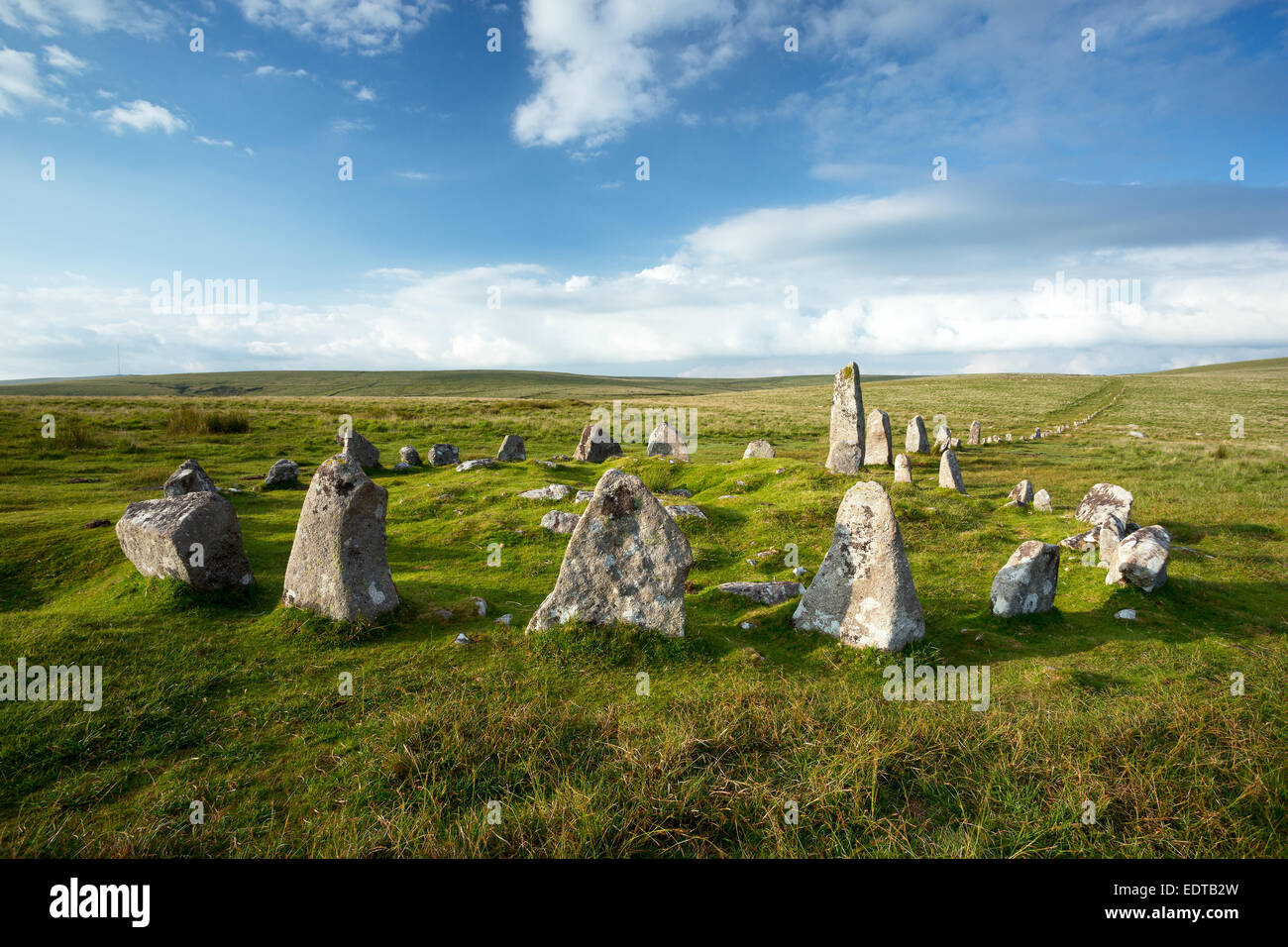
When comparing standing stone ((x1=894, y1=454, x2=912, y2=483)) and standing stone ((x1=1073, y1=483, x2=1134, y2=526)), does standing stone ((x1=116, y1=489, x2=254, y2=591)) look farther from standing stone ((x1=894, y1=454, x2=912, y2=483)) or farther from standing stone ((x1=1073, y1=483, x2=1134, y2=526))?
standing stone ((x1=894, y1=454, x2=912, y2=483))

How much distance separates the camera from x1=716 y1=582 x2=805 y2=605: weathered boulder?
1091 cm

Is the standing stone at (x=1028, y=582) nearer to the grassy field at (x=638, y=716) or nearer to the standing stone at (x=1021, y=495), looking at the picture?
the grassy field at (x=638, y=716)

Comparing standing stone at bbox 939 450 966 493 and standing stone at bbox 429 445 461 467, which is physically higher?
standing stone at bbox 429 445 461 467

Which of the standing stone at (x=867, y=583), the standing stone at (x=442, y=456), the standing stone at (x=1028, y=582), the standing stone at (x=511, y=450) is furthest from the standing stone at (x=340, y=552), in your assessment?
the standing stone at (x=442, y=456)

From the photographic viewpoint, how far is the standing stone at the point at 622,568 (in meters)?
8.91

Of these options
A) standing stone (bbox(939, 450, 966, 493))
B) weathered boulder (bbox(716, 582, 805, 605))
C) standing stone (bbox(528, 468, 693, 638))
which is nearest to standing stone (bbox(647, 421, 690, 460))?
standing stone (bbox(939, 450, 966, 493))

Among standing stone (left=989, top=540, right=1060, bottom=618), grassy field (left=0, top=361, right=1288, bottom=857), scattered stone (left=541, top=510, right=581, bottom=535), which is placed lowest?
grassy field (left=0, top=361, right=1288, bottom=857)

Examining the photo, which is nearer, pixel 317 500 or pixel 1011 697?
pixel 1011 697

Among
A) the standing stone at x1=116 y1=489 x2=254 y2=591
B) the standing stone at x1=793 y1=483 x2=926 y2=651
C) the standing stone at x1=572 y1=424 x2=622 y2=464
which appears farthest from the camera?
the standing stone at x1=572 y1=424 x2=622 y2=464

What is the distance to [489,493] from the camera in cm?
1905

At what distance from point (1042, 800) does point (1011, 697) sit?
8.83 ft

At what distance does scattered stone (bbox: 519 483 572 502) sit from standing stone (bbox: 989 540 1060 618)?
1168 centimetres
